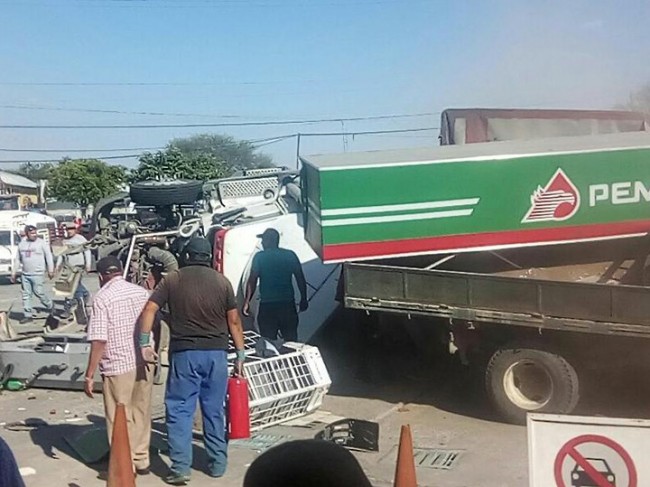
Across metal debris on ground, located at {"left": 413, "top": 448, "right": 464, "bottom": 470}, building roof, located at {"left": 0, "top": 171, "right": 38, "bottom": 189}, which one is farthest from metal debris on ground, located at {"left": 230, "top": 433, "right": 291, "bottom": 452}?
building roof, located at {"left": 0, "top": 171, "right": 38, "bottom": 189}

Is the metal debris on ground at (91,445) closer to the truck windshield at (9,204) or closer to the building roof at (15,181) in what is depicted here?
the truck windshield at (9,204)

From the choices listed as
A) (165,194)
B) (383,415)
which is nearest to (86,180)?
(165,194)

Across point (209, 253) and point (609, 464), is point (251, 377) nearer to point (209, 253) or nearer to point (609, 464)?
point (209, 253)

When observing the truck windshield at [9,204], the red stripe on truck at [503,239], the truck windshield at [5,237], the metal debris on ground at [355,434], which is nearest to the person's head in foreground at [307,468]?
the metal debris on ground at [355,434]

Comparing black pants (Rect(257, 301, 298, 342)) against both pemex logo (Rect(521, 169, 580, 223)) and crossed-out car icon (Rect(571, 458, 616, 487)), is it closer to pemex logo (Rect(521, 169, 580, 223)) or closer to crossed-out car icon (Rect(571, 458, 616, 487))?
pemex logo (Rect(521, 169, 580, 223))

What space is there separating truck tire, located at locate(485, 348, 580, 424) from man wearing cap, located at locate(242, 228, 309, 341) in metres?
2.15

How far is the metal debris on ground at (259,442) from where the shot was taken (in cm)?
717

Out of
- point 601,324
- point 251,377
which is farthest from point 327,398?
point 601,324

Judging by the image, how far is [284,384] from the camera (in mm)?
7738

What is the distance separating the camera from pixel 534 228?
809 centimetres

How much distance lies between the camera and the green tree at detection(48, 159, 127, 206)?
2324 inches

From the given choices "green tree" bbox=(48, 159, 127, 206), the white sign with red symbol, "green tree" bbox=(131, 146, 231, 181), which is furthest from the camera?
"green tree" bbox=(48, 159, 127, 206)

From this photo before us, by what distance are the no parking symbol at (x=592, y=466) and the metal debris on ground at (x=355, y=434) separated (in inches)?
123

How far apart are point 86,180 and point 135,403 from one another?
182ft
